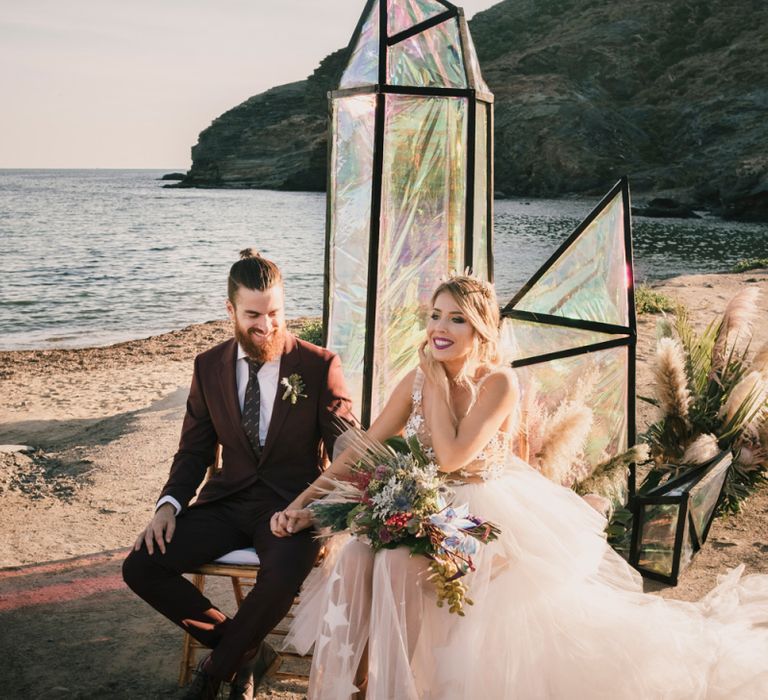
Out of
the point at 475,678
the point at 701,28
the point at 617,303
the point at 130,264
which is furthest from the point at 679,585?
the point at 701,28

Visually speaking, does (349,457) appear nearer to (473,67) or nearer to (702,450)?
(473,67)

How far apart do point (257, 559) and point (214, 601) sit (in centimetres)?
128

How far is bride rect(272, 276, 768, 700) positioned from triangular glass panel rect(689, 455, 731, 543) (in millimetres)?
967

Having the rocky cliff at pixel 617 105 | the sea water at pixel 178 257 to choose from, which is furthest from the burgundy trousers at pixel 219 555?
the rocky cliff at pixel 617 105

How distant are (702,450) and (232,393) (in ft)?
9.92

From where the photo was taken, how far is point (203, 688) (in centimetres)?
327

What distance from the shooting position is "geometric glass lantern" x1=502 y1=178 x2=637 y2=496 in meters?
4.75

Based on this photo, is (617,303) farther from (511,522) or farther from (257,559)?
(257,559)

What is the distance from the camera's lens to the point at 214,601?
4590 mm

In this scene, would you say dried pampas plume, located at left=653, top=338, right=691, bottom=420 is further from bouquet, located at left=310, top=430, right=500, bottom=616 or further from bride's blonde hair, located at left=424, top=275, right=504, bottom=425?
bouquet, located at left=310, top=430, right=500, bottom=616

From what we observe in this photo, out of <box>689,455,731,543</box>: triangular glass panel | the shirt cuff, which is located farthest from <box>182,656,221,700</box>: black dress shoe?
<box>689,455,731,543</box>: triangular glass panel

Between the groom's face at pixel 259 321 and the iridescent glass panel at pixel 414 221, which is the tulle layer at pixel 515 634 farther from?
the iridescent glass panel at pixel 414 221

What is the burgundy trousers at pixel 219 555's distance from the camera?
3223mm

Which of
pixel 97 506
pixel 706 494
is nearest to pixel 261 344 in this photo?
pixel 706 494
